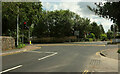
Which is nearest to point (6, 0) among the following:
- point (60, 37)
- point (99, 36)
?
point (60, 37)

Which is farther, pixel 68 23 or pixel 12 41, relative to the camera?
pixel 68 23

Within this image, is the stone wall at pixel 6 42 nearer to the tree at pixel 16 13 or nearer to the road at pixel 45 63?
the tree at pixel 16 13

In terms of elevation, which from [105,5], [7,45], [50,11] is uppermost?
[50,11]

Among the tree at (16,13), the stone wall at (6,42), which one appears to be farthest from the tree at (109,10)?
the tree at (16,13)

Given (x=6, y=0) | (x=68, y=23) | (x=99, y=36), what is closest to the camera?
(x=6, y=0)

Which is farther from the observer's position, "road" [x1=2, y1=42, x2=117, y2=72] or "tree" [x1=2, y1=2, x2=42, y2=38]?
"tree" [x1=2, y1=2, x2=42, y2=38]

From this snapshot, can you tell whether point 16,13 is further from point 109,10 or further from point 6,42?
point 109,10

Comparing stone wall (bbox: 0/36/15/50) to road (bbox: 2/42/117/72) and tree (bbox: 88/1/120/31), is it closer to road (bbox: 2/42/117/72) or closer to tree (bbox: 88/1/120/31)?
road (bbox: 2/42/117/72)

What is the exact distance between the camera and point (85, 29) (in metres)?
45.9

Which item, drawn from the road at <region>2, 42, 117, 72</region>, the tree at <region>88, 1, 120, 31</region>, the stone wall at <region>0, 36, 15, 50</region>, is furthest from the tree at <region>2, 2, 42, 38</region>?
the tree at <region>88, 1, 120, 31</region>

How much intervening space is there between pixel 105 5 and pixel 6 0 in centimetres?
1624

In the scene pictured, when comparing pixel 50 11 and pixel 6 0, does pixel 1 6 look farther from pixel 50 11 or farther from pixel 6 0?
pixel 50 11

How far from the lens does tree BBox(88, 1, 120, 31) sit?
377 centimetres

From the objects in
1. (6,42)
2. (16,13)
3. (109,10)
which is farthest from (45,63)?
(16,13)
